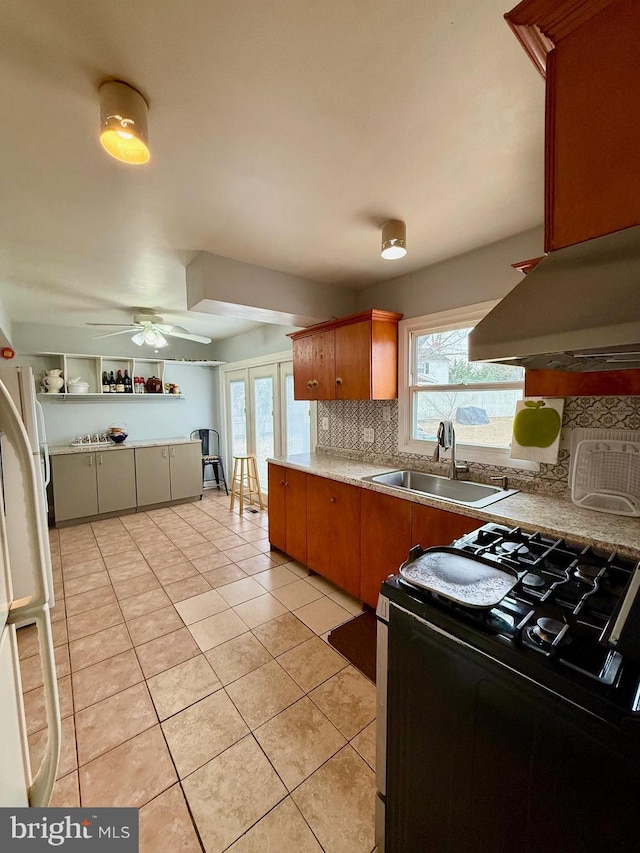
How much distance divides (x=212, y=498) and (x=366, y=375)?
11.9 feet

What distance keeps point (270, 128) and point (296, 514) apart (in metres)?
2.52

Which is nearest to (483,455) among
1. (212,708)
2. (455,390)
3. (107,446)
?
(455,390)

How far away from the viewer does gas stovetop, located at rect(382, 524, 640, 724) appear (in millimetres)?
722

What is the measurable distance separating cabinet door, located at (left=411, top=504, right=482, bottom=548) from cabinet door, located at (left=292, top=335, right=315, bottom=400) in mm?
1563

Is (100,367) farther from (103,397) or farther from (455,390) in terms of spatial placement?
(455,390)

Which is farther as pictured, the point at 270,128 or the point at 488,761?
the point at 270,128

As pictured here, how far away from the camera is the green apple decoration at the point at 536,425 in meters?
1.95

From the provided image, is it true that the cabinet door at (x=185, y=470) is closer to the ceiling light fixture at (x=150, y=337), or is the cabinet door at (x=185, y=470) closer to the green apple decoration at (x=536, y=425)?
the ceiling light fixture at (x=150, y=337)

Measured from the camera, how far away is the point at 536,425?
201cm

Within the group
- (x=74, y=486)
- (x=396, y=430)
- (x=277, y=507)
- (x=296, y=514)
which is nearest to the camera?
(x=396, y=430)

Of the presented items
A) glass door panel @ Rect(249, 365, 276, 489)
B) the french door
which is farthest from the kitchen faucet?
glass door panel @ Rect(249, 365, 276, 489)

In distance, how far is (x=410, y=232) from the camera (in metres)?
2.10

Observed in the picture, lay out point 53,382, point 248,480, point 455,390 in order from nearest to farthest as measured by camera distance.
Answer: point 455,390 → point 53,382 → point 248,480

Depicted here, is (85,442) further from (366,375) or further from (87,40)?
(87,40)
